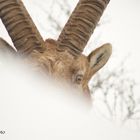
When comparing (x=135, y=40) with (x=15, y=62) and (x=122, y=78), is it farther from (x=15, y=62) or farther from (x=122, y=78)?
(x=15, y=62)

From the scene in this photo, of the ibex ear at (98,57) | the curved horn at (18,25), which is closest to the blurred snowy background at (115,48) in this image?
the ibex ear at (98,57)

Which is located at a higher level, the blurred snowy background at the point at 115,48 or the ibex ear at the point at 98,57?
the blurred snowy background at the point at 115,48

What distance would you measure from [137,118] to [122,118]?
0.41 metres

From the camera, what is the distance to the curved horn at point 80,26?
487 cm

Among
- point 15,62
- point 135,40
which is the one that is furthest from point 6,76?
point 135,40

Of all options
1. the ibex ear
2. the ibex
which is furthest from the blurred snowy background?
the ibex

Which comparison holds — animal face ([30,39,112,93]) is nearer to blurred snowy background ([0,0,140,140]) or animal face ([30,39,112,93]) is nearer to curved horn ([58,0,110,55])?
curved horn ([58,0,110,55])

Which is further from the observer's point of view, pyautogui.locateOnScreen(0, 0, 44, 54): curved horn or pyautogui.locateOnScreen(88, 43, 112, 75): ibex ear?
pyautogui.locateOnScreen(88, 43, 112, 75): ibex ear

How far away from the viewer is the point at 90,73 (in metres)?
4.96

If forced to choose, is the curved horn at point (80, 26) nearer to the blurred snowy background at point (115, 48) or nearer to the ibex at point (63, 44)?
the ibex at point (63, 44)

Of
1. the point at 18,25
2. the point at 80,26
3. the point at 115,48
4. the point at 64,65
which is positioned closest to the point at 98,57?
the point at 80,26

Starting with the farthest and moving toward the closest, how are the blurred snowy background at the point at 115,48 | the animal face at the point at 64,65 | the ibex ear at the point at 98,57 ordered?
the blurred snowy background at the point at 115,48
the ibex ear at the point at 98,57
the animal face at the point at 64,65

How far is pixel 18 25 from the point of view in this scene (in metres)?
A: 4.87

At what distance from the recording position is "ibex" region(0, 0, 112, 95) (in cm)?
469
